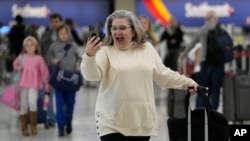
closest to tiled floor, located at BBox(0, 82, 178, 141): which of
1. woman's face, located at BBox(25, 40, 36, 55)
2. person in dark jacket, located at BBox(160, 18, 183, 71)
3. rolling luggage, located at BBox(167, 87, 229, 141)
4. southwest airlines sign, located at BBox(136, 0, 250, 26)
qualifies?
woman's face, located at BBox(25, 40, 36, 55)

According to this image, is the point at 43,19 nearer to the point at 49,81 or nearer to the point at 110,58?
the point at 49,81

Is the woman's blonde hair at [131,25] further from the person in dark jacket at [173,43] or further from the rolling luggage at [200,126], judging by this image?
the person in dark jacket at [173,43]

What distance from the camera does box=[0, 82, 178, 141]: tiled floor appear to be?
8.59 metres

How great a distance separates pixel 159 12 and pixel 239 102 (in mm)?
15583

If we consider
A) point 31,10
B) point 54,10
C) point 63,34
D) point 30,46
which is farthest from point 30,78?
point 54,10

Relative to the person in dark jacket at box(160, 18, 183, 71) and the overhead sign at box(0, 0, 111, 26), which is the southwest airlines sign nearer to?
the overhead sign at box(0, 0, 111, 26)

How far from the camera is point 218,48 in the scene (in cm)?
962

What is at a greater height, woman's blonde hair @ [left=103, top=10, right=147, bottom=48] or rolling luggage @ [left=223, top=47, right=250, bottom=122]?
woman's blonde hair @ [left=103, top=10, right=147, bottom=48]

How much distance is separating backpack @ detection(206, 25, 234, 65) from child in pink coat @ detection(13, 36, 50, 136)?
8.41 feet

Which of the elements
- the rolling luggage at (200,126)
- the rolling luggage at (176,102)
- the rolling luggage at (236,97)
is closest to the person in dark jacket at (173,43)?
the rolling luggage at (176,102)

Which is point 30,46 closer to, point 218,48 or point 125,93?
point 218,48

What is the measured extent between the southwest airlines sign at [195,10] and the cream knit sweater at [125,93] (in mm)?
20058

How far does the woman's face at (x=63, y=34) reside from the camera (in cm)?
879

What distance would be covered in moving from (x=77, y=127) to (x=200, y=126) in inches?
205
